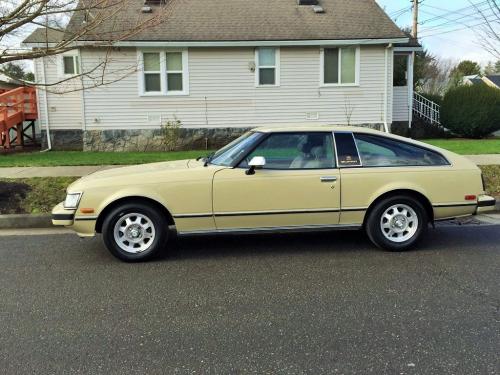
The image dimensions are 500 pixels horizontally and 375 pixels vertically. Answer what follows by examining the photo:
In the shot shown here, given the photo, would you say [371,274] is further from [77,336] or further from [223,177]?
[77,336]

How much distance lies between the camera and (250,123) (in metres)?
17.1

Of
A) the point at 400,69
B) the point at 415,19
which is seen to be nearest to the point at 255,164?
the point at 400,69

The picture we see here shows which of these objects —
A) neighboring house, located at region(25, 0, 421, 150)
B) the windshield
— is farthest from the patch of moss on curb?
neighboring house, located at region(25, 0, 421, 150)

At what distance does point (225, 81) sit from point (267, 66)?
1515mm

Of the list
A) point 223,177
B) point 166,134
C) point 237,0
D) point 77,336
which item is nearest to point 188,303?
point 77,336

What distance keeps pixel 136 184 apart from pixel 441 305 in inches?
127

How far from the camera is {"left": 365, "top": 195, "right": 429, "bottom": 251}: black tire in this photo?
5.64 metres

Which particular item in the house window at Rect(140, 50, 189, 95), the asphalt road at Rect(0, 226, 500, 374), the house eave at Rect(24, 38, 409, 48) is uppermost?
the house eave at Rect(24, 38, 409, 48)

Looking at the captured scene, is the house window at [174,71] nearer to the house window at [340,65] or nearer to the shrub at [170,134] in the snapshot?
the shrub at [170,134]

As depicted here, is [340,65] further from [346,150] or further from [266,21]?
[346,150]

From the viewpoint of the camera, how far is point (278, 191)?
545 centimetres

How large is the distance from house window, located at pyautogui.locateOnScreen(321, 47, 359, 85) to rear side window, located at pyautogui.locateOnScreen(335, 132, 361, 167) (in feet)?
38.0

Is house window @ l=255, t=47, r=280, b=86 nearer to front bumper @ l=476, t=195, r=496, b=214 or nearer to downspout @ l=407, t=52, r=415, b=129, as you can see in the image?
downspout @ l=407, t=52, r=415, b=129

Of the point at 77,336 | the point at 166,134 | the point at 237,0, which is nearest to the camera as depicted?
the point at 77,336
